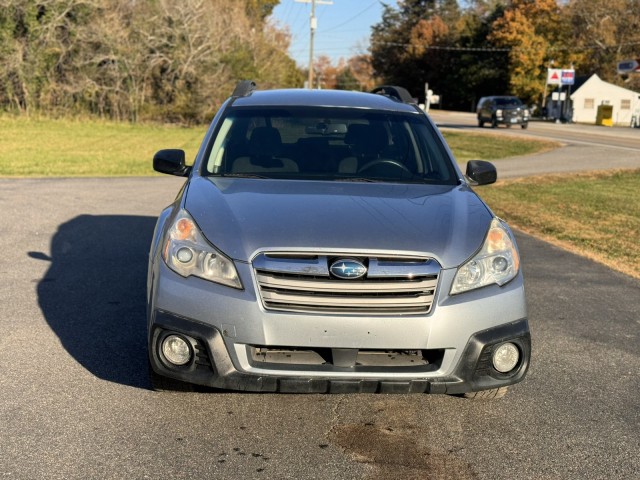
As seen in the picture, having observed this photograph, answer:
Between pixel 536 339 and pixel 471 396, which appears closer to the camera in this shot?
pixel 471 396

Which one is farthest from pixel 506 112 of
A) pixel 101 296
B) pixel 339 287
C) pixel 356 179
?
pixel 339 287

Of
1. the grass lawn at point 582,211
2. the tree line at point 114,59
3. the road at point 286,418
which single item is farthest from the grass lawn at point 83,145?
the road at point 286,418

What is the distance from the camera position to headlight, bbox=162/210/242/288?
12.6 feet

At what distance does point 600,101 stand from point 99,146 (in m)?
59.2

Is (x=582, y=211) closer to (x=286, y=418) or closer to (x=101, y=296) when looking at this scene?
(x=101, y=296)

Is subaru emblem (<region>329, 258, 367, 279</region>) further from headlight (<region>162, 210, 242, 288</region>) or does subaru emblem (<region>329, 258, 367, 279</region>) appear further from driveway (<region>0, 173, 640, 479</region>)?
driveway (<region>0, 173, 640, 479</region>)

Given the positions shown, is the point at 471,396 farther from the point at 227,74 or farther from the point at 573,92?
the point at 573,92

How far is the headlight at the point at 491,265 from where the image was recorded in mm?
3900

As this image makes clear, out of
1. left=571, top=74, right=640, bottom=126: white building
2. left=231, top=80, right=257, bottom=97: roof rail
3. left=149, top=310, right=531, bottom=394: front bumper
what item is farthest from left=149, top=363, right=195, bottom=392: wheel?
left=571, top=74, right=640, bottom=126: white building

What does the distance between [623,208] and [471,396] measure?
32.9ft

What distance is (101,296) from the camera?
21.5ft

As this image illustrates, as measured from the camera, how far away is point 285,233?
390cm

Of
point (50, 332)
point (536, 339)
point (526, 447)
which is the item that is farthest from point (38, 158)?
point (526, 447)

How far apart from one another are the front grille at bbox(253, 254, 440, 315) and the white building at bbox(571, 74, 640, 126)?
239 ft
